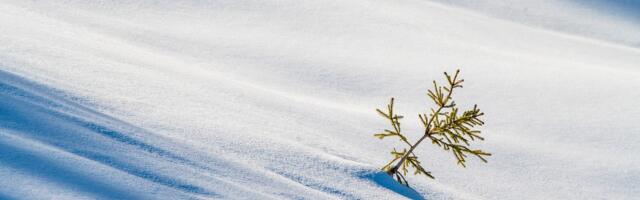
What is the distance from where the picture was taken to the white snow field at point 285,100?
239cm

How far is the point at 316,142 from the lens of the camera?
127 inches

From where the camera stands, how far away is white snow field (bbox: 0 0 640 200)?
2.39 meters

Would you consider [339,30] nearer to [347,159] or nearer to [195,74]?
[195,74]

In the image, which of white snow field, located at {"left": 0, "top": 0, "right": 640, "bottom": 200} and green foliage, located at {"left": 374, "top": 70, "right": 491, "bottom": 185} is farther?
green foliage, located at {"left": 374, "top": 70, "right": 491, "bottom": 185}

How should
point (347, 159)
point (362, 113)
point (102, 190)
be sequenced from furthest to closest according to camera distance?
point (362, 113)
point (347, 159)
point (102, 190)

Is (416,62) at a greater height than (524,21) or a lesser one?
lesser

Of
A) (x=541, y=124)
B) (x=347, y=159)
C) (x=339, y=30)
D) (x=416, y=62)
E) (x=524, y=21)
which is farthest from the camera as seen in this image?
(x=524, y=21)

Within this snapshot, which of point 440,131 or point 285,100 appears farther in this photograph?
point 285,100

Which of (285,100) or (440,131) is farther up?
(285,100)

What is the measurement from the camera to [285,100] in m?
3.95

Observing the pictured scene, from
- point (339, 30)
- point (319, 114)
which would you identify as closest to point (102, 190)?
point (319, 114)

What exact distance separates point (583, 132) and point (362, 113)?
1248 millimetres

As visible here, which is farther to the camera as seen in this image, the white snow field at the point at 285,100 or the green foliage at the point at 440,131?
the green foliage at the point at 440,131

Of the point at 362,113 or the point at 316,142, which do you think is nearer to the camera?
the point at 316,142
